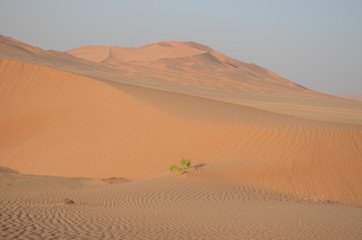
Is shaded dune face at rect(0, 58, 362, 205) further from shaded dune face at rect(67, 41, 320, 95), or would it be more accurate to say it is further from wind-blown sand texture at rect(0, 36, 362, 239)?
shaded dune face at rect(67, 41, 320, 95)

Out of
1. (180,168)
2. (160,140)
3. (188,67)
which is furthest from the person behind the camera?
(188,67)

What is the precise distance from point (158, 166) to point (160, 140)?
2.06 metres

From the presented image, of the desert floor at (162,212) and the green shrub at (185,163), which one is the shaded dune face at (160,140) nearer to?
the green shrub at (185,163)

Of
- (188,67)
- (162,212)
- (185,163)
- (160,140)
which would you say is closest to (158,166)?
(185,163)

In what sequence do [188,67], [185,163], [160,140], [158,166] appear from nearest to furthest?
[185,163], [158,166], [160,140], [188,67]

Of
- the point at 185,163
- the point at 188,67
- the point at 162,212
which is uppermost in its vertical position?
the point at 188,67

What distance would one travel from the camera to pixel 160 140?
15.3 metres

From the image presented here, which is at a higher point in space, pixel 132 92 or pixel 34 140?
pixel 132 92

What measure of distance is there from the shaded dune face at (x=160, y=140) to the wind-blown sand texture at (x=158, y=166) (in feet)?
0.17

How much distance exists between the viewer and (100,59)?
73.5 metres

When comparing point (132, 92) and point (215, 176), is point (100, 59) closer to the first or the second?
point (132, 92)

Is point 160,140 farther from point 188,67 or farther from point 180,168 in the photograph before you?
point 188,67

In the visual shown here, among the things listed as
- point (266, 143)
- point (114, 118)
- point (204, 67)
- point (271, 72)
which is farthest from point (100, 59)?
point (266, 143)

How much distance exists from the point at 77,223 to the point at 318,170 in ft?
29.5
